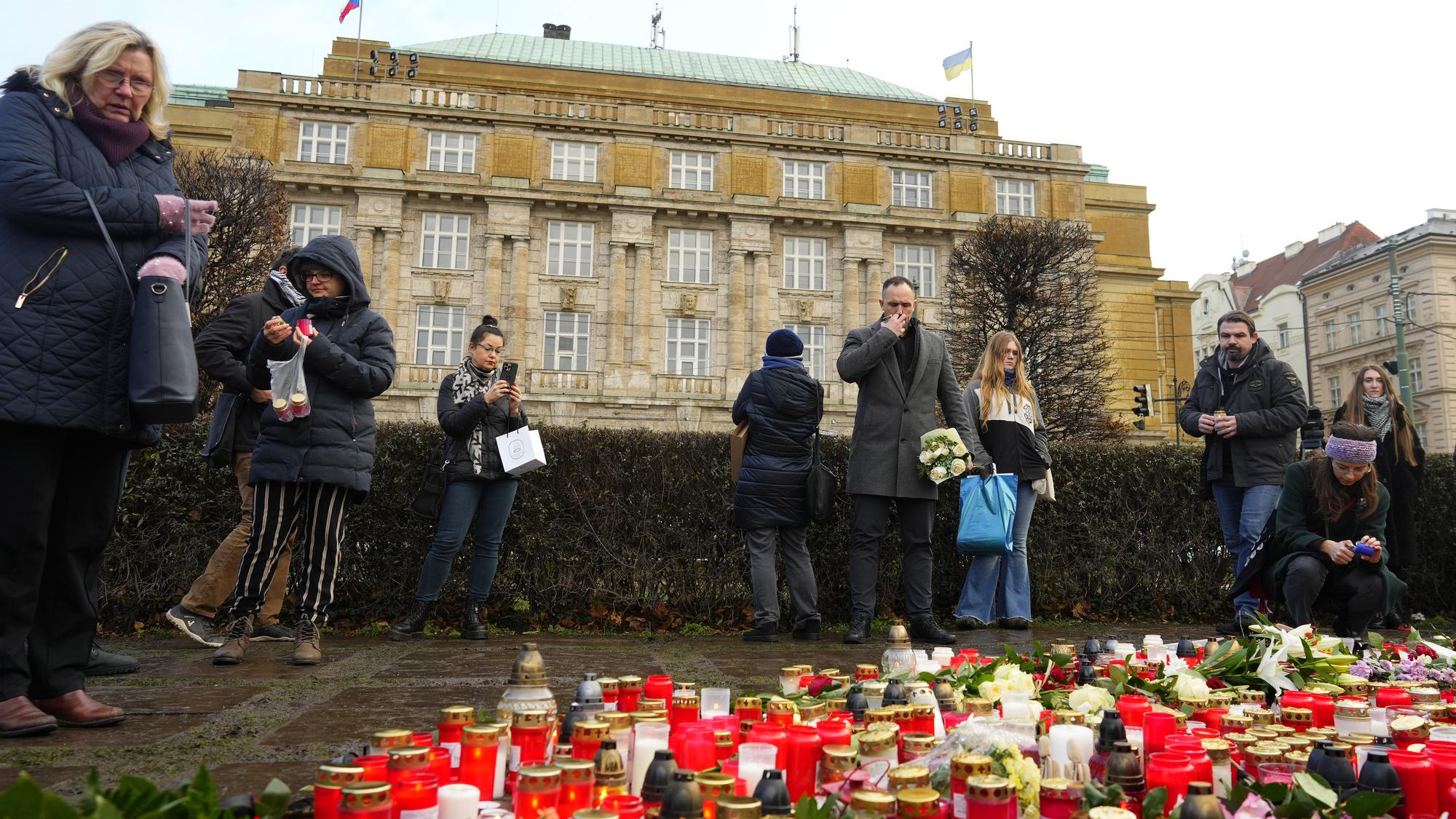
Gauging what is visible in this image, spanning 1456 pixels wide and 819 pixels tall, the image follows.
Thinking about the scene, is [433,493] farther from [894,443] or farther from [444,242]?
[444,242]

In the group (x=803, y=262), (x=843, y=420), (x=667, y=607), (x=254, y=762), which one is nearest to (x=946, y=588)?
(x=667, y=607)

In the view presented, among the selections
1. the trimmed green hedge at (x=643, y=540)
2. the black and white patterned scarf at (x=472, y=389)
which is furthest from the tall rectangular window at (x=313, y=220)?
the black and white patterned scarf at (x=472, y=389)

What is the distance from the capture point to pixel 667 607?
655cm

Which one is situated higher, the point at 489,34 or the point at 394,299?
the point at 489,34

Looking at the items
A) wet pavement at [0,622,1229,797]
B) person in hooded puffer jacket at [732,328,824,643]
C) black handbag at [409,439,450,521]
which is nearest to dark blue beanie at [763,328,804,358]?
person in hooded puffer jacket at [732,328,824,643]

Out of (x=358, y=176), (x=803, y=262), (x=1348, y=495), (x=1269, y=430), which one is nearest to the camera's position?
(x=1348, y=495)

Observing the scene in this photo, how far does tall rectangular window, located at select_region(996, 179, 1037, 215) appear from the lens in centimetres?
3847

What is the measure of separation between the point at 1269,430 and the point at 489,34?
5066cm

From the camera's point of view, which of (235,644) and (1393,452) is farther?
(1393,452)

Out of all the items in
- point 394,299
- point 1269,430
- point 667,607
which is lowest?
point 667,607

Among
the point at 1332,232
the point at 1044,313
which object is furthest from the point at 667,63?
the point at 1332,232

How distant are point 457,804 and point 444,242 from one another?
117 ft

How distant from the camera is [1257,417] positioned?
20.6 ft

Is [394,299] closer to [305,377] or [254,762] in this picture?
[305,377]
